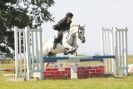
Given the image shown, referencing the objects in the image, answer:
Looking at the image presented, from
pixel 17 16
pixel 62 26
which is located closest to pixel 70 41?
pixel 62 26

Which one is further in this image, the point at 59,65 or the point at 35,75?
the point at 59,65

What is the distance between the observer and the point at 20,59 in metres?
19.5

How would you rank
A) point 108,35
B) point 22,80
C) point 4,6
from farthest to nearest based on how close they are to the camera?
point 4,6 < point 108,35 < point 22,80

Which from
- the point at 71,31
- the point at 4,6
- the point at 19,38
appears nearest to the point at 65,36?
the point at 71,31

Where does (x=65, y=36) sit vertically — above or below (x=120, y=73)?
above

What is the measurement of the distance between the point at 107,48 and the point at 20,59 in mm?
3586

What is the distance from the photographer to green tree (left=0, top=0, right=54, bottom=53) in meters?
36.1

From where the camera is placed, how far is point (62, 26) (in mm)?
20109

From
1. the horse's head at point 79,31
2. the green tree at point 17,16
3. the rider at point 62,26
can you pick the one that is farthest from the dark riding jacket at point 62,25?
the green tree at point 17,16

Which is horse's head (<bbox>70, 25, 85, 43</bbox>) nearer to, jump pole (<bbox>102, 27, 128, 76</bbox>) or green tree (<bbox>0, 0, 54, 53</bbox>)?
jump pole (<bbox>102, 27, 128, 76</bbox>)

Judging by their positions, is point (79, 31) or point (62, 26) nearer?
point (79, 31)

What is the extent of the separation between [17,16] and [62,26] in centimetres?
1688

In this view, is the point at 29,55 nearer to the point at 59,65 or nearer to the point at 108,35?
the point at 59,65

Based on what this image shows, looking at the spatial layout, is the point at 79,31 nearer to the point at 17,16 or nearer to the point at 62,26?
the point at 62,26
